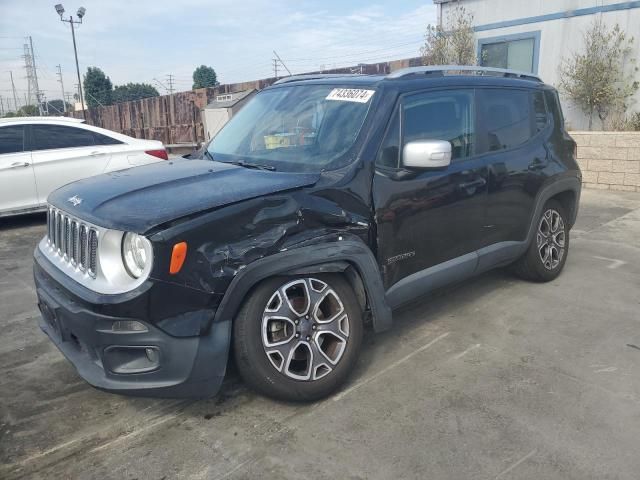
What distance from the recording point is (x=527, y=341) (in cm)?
374

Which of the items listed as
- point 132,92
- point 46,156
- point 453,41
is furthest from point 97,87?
point 46,156

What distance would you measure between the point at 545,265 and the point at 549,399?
204cm

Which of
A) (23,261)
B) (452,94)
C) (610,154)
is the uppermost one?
(452,94)

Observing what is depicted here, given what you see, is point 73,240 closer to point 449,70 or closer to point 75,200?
point 75,200

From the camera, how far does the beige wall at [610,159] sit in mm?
9391

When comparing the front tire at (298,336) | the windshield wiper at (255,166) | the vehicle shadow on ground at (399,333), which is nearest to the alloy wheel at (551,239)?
the vehicle shadow on ground at (399,333)

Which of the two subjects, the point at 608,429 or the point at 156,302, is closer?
the point at 156,302

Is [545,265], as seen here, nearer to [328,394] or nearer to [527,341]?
[527,341]

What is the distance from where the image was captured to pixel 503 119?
418 cm

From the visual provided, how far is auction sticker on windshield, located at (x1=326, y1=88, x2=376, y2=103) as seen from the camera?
3377 mm

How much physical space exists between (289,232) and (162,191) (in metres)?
0.70

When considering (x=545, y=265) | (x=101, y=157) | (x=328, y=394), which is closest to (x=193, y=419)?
(x=328, y=394)

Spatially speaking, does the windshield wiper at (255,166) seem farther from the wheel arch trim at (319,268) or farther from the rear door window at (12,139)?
the rear door window at (12,139)

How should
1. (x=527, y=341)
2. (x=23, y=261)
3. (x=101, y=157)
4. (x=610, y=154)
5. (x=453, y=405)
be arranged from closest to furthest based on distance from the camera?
1. (x=453, y=405)
2. (x=527, y=341)
3. (x=23, y=261)
4. (x=101, y=157)
5. (x=610, y=154)
